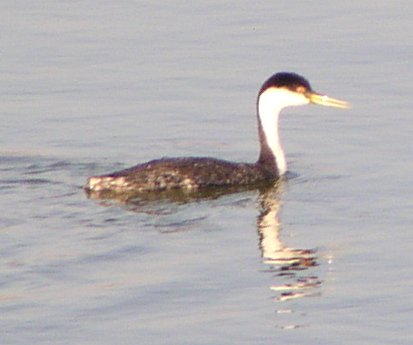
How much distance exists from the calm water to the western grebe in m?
0.24

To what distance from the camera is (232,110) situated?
62.4 ft

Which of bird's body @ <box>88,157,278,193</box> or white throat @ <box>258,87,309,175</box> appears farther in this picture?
white throat @ <box>258,87,309,175</box>

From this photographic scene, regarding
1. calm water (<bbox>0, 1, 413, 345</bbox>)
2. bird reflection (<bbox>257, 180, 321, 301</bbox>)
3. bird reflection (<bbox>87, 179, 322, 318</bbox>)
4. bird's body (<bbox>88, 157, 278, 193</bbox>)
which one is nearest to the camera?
calm water (<bbox>0, 1, 413, 345</bbox>)

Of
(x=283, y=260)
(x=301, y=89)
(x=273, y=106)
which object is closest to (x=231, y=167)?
(x=273, y=106)

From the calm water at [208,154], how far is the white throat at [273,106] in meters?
0.35

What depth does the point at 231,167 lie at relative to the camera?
1659 cm

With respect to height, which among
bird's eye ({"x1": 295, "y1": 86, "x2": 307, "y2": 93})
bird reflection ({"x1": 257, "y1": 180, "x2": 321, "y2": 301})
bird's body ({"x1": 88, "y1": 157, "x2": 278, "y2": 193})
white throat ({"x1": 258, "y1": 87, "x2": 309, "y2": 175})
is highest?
bird's eye ({"x1": 295, "y1": 86, "x2": 307, "y2": 93})

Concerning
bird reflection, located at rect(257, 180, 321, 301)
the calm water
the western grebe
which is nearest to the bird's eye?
the western grebe

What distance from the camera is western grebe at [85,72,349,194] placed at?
16109mm

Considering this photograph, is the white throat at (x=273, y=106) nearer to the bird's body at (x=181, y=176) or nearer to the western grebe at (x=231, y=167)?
the western grebe at (x=231, y=167)

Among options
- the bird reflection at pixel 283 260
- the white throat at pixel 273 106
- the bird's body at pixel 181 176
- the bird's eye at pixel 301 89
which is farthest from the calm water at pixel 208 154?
the bird's eye at pixel 301 89

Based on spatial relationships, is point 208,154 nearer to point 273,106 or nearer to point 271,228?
point 273,106

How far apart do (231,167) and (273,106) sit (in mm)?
1127

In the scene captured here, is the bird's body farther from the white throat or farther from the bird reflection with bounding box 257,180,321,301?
the bird reflection with bounding box 257,180,321,301
